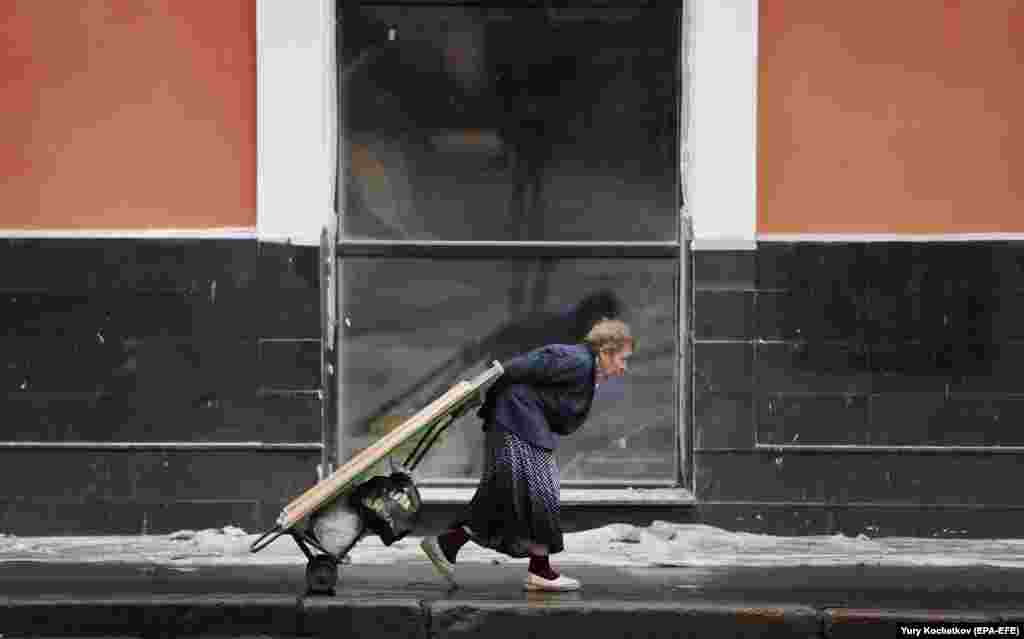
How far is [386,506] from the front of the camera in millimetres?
7270

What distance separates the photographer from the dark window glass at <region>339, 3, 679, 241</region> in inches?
379

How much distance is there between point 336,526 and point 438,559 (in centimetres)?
59

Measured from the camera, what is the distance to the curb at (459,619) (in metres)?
6.87

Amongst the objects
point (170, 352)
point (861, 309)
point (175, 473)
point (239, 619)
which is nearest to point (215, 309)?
point (170, 352)

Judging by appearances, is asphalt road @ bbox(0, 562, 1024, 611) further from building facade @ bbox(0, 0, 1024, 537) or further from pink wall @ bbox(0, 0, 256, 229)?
pink wall @ bbox(0, 0, 256, 229)

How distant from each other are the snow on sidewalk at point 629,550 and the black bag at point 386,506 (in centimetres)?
141

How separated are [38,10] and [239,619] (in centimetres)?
429

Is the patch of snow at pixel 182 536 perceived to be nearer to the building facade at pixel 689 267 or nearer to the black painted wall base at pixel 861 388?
the building facade at pixel 689 267

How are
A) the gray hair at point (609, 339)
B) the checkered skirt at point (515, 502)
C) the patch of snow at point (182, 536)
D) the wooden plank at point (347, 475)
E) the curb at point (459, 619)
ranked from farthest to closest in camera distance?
1. the patch of snow at point (182, 536)
2. the gray hair at point (609, 339)
3. the checkered skirt at point (515, 502)
4. the wooden plank at point (347, 475)
5. the curb at point (459, 619)

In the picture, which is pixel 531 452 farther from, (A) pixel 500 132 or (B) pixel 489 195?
(A) pixel 500 132

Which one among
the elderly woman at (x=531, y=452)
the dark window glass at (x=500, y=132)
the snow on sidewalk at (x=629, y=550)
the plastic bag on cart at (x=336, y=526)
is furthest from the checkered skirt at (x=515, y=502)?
the dark window glass at (x=500, y=132)

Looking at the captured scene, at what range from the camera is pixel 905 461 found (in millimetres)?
9398

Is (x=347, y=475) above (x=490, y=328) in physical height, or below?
below

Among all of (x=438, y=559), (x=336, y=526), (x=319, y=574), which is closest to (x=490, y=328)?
(x=438, y=559)
